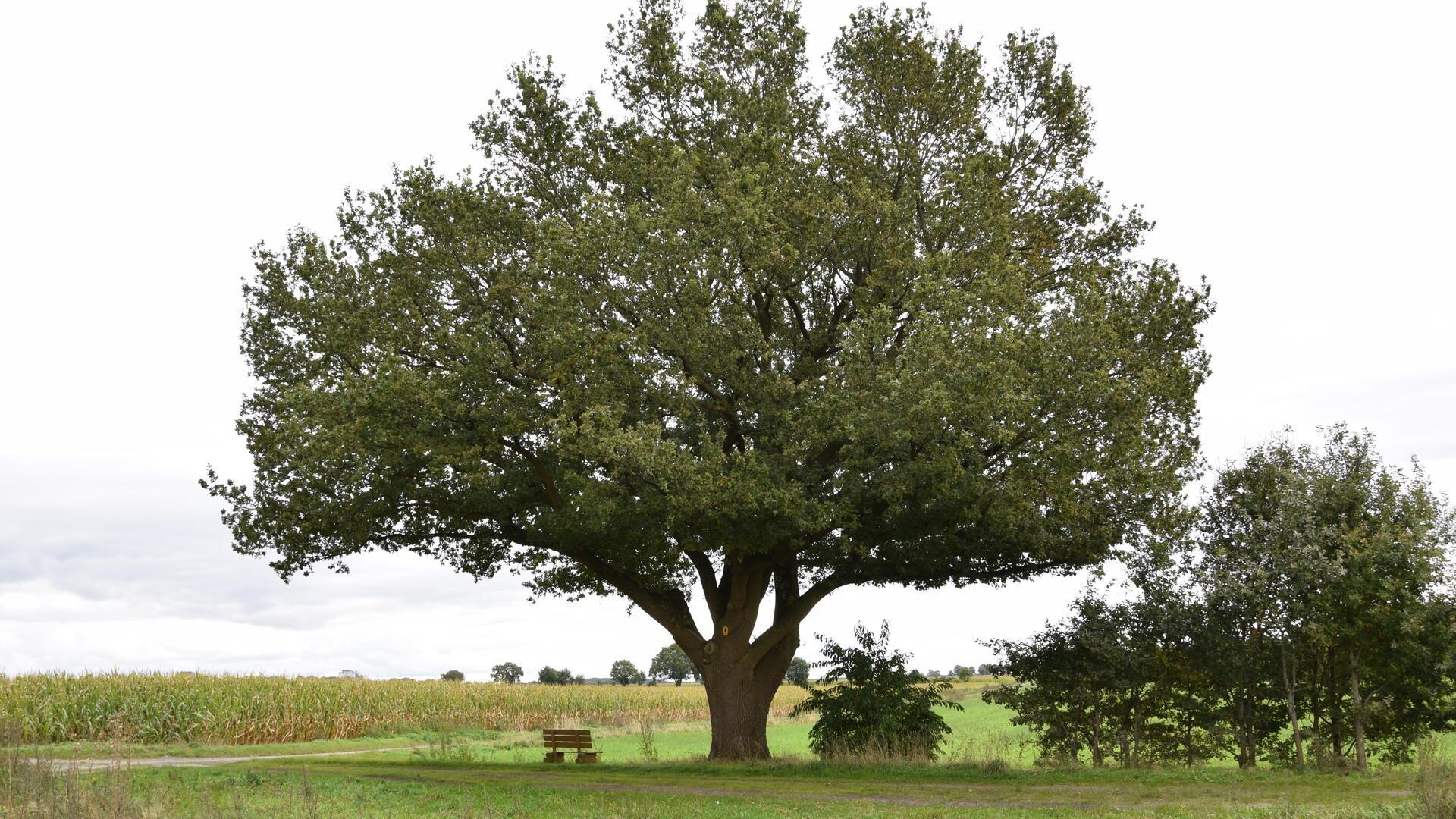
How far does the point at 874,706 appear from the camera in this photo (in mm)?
24938

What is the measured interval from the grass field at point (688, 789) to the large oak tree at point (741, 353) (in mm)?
4259

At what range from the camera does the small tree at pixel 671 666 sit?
111 m

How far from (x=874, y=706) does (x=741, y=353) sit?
9372mm

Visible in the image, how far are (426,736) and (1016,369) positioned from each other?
30.5 m

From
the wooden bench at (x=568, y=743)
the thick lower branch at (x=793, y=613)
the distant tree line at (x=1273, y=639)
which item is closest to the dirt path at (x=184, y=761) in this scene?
the wooden bench at (x=568, y=743)

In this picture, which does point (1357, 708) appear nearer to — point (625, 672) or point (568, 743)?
point (568, 743)

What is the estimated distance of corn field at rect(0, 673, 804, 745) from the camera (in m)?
34.0

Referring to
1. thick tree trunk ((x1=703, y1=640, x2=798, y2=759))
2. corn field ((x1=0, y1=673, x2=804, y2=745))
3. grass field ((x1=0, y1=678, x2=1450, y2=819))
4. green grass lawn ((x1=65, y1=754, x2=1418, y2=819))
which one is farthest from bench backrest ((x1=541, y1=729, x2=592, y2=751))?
corn field ((x1=0, y1=673, x2=804, y2=745))

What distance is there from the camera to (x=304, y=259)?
24.9 m

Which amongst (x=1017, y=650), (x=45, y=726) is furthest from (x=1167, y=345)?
(x=45, y=726)

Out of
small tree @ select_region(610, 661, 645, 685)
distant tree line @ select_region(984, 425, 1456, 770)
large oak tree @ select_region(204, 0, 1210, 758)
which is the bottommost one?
small tree @ select_region(610, 661, 645, 685)

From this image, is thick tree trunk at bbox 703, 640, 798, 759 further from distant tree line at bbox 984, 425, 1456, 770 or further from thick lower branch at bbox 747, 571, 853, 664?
distant tree line at bbox 984, 425, 1456, 770

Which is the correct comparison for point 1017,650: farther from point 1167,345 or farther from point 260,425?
point 260,425

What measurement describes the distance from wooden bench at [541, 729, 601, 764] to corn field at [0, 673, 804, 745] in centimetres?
1077
